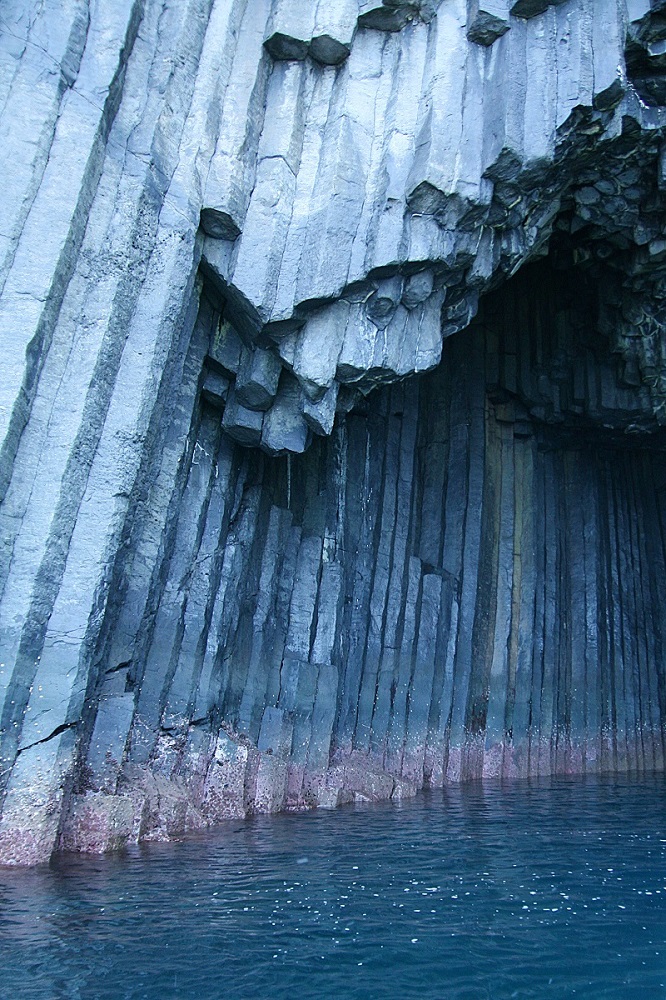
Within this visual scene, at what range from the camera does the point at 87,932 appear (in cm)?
371

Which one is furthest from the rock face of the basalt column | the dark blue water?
the dark blue water

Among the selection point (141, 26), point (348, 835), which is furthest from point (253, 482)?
point (141, 26)

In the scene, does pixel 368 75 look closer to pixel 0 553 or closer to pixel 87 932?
pixel 0 553

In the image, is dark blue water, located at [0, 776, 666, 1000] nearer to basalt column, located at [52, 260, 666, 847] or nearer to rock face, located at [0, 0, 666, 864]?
rock face, located at [0, 0, 666, 864]

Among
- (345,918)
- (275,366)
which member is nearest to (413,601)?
(275,366)

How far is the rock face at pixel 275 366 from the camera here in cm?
551

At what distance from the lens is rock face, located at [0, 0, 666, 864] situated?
217 inches

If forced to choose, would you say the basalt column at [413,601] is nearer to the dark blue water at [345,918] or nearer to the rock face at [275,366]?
the rock face at [275,366]

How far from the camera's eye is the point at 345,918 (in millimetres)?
4125

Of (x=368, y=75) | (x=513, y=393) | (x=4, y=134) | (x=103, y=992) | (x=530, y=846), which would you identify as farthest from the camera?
(x=513, y=393)

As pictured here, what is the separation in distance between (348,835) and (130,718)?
1923 mm

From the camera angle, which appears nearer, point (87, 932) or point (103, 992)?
point (103, 992)

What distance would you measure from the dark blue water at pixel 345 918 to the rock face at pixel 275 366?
0.98 m

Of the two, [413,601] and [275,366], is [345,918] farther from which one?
[413,601]
